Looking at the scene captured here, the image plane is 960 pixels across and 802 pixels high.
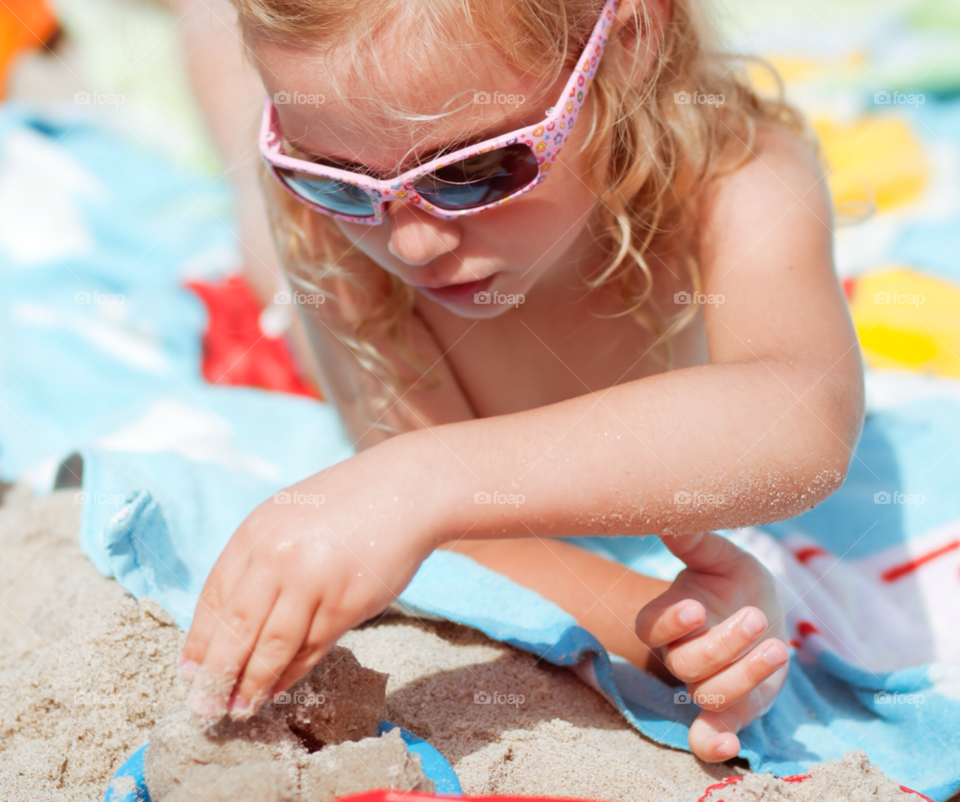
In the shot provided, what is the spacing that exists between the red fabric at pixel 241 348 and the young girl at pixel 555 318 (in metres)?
0.81

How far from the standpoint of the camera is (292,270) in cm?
209

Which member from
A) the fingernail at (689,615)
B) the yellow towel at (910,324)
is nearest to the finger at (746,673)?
the fingernail at (689,615)

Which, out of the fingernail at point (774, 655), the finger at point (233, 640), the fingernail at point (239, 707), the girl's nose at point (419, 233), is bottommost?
the fingernail at point (774, 655)

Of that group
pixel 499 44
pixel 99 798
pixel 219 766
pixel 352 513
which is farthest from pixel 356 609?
pixel 499 44

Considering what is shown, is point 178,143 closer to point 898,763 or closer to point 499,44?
point 499,44

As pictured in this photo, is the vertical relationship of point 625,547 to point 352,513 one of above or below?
below

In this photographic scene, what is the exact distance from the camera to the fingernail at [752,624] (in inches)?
52.5

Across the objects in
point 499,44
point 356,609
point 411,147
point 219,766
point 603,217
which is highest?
point 499,44

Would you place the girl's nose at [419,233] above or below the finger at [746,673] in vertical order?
above

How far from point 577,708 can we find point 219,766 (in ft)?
2.09

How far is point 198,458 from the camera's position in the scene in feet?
7.13

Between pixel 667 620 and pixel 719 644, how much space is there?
8cm

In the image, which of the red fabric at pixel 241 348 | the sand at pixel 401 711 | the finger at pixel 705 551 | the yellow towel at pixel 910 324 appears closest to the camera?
the sand at pixel 401 711

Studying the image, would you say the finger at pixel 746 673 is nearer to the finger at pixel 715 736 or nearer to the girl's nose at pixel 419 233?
the finger at pixel 715 736
